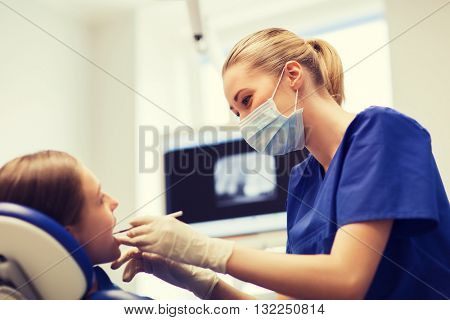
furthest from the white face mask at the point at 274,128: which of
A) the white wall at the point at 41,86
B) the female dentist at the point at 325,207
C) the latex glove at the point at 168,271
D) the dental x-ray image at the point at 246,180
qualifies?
the white wall at the point at 41,86

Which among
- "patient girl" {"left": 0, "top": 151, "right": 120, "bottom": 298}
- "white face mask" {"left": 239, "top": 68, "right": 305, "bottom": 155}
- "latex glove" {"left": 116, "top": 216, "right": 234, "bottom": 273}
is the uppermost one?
"white face mask" {"left": 239, "top": 68, "right": 305, "bottom": 155}

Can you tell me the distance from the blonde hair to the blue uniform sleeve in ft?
0.88

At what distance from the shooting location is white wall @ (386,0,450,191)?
5.40 ft

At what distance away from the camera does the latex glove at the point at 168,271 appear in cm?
87

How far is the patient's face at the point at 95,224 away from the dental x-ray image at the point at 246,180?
4.00ft

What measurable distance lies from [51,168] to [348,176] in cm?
48

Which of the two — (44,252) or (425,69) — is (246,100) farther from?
(425,69)

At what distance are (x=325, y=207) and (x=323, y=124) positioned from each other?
8.5 inches

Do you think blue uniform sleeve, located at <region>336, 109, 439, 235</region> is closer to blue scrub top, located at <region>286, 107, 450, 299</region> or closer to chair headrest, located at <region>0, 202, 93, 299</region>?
blue scrub top, located at <region>286, 107, 450, 299</region>

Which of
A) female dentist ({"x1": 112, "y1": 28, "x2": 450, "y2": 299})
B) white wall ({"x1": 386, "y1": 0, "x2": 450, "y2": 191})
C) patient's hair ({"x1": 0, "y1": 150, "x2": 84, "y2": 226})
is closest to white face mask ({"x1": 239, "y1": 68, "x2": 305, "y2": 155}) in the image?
female dentist ({"x1": 112, "y1": 28, "x2": 450, "y2": 299})

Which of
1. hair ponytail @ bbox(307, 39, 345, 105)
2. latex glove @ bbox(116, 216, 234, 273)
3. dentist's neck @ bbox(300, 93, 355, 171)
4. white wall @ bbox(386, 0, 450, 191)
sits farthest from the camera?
white wall @ bbox(386, 0, 450, 191)

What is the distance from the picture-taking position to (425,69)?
1666 mm

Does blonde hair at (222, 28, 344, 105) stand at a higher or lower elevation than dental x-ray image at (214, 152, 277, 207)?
higher

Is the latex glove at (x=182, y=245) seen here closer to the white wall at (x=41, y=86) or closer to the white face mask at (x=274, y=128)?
the white face mask at (x=274, y=128)
